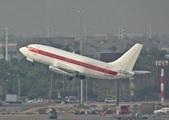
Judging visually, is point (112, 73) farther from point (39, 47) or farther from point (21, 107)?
point (21, 107)

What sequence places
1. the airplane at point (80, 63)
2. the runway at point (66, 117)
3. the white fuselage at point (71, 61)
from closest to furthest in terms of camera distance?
1. the airplane at point (80, 63)
2. the white fuselage at point (71, 61)
3. the runway at point (66, 117)

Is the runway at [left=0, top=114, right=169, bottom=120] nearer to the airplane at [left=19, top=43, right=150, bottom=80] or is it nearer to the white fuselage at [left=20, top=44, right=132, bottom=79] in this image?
the airplane at [left=19, top=43, right=150, bottom=80]

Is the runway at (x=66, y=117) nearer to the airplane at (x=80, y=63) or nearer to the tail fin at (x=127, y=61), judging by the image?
the airplane at (x=80, y=63)

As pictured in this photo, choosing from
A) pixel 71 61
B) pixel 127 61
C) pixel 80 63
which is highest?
pixel 71 61

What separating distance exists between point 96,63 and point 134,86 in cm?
1450

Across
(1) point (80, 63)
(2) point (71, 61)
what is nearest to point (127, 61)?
(1) point (80, 63)

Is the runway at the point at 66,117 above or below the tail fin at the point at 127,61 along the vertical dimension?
below

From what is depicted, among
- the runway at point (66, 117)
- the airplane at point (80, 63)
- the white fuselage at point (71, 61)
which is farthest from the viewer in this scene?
the runway at point (66, 117)

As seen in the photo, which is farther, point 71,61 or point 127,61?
point 71,61

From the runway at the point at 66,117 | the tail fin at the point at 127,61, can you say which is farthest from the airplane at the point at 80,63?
the runway at the point at 66,117

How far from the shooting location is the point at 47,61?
493 ft

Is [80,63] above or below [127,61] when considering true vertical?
below

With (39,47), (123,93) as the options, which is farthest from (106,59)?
(39,47)

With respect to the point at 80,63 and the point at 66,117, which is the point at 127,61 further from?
the point at 66,117
